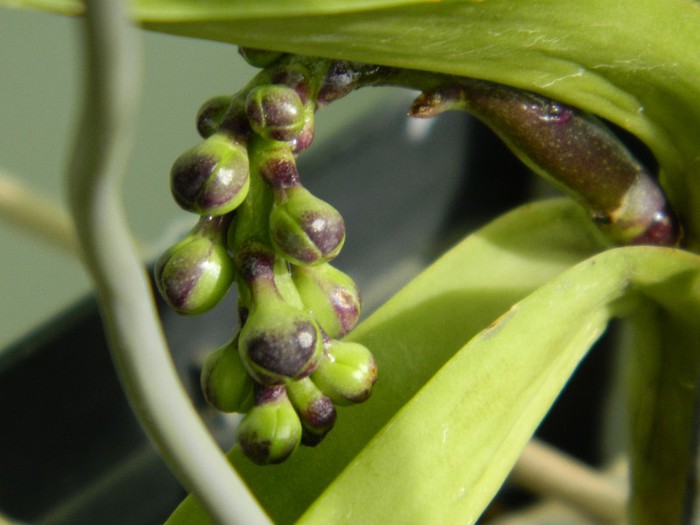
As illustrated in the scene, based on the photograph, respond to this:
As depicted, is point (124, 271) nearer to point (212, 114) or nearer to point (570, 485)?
point (212, 114)

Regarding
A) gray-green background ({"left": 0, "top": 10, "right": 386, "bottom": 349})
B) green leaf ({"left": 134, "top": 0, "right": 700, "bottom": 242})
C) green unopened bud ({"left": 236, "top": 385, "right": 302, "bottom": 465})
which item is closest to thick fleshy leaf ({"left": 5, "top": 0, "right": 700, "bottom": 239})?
green leaf ({"left": 134, "top": 0, "right": 700, "bottom": 242})

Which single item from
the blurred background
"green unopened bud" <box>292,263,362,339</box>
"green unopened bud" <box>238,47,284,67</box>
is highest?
"green unopened bud" <box>238,47,284,67</box>

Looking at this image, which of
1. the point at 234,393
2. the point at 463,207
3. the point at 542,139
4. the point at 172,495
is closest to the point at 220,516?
the point at 234,393

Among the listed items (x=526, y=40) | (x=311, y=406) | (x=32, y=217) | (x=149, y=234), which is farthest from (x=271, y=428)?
(x=149, y=234)

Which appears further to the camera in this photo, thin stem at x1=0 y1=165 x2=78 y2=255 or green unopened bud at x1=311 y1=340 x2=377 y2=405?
thin stem at x1=0 y1=165 x2=78 y2=255

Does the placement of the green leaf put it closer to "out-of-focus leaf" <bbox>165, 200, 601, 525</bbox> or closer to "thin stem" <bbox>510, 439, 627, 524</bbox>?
"out-of-focus leaf" <bbox>165, 200, 601, 525</bbox>

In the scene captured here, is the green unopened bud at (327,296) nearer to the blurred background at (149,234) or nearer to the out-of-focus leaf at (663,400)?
the out-of-focus leaf at (663,400)
